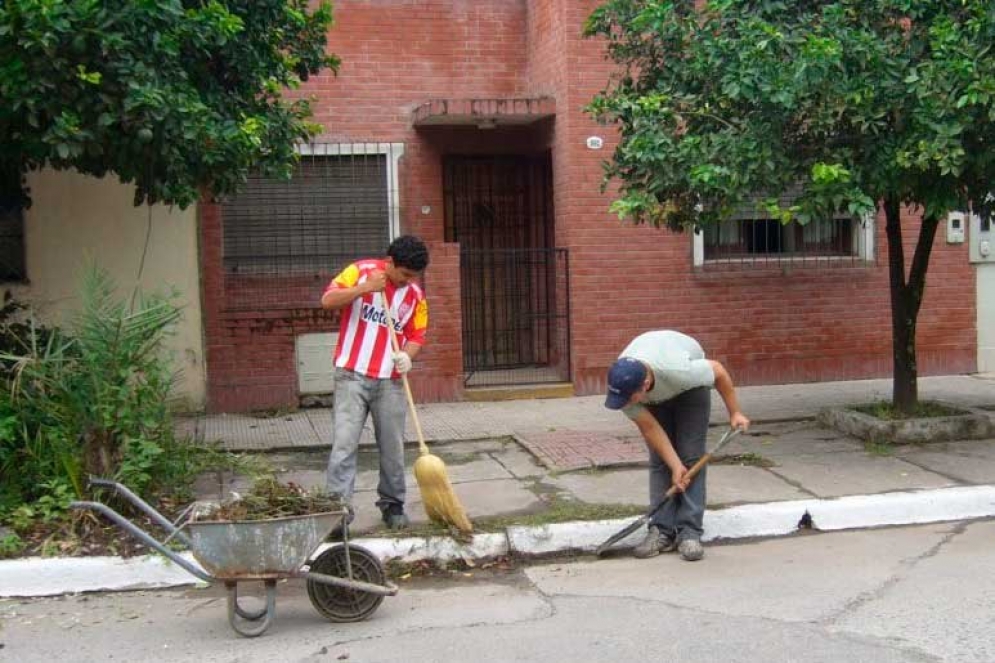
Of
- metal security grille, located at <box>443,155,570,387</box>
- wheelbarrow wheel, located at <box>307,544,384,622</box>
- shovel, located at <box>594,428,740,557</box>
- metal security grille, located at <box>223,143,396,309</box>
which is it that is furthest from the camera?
metal security grille, located at <box>443,155,570,387</box>

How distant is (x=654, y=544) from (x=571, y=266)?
16.7ft

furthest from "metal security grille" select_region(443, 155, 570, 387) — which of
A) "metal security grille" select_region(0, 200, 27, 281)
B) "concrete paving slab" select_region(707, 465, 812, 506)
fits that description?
"metal security grille" select_region(0, 200, 27, 281)

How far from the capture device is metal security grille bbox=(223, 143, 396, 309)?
1082 centimetres

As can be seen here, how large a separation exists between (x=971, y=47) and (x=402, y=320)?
4.09 metres

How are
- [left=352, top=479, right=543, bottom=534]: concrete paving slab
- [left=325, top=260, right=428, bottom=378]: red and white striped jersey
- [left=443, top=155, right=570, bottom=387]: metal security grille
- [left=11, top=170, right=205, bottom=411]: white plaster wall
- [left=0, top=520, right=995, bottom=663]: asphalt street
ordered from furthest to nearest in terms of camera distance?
[left=443, top=155, right=570, bottom=387]: metal security grille < [left=11, top=170, right=205, bottom=411]: white plaster wall < [left=352, top=479, right=543, bottom=534]: concrete paving slab < [left=325, top=260, right=428, bottom=378]: red and white striped jersey < [left=0, top=520, right=995, bottom=663]: asphalt street

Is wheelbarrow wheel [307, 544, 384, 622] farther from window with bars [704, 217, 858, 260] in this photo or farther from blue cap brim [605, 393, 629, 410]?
window with bars [704, 217, 858, 260]

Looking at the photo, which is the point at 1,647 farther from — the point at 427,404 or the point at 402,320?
the point at 427,404

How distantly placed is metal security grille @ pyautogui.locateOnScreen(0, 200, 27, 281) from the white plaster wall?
0.30 ft

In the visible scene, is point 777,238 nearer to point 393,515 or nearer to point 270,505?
point 393,515

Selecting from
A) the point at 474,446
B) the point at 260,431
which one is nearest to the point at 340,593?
the point at 474,446

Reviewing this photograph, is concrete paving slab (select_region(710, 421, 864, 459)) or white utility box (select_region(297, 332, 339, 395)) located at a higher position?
white utility box (select_region(297, 332, 339, 395))

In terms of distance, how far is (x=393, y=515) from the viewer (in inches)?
255

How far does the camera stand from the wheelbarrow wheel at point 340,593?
5.14m

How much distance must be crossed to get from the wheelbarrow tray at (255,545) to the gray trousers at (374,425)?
134 centimetres
